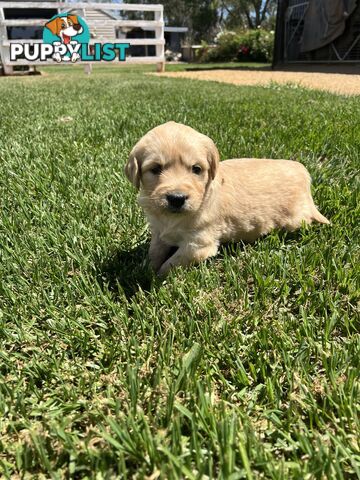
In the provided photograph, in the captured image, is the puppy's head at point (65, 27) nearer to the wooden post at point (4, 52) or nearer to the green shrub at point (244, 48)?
the wooden post at point (4, 52)

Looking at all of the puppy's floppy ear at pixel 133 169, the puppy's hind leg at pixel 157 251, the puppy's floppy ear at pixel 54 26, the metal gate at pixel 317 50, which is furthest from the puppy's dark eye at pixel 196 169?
the puppy's floppy ear at pixel 54 26

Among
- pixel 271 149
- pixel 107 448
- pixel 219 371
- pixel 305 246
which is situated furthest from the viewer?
pixel 271 149

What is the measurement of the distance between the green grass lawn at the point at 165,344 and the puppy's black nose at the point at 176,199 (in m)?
0.48

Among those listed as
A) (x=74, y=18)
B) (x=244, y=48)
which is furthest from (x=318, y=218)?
(x=244, y=48)

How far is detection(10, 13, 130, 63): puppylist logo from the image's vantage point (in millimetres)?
18734

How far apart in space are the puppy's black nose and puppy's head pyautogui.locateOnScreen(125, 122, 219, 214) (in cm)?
2

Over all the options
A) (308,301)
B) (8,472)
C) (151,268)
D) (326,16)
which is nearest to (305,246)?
(308,301)

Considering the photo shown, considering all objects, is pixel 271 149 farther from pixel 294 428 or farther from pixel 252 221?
pixel 294 428

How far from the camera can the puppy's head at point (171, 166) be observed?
2.28 meters

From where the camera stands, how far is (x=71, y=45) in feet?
62.5

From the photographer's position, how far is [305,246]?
2797mm


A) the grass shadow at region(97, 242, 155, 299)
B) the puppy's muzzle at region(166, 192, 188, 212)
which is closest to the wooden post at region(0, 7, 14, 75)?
the grass shadow at region(97, 242, 155, 299)

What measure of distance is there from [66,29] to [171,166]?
2017 centimetres

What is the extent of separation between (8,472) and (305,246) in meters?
2.15
